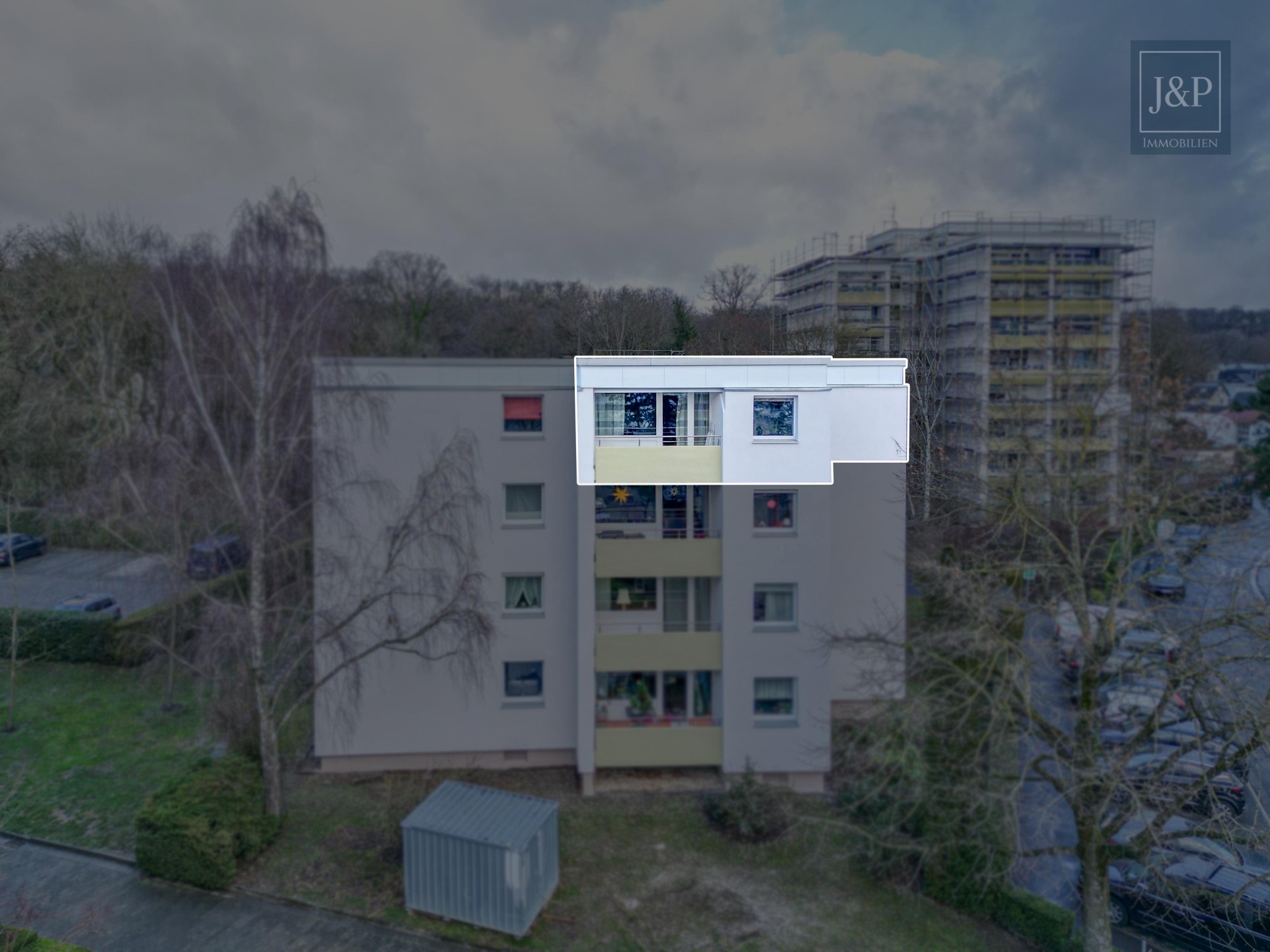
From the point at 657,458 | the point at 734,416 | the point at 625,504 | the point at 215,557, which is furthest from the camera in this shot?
the point at 625,504

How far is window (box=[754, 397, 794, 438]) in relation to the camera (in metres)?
1.66

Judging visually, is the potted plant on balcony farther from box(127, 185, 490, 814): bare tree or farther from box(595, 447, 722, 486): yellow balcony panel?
box(595, 447, 722, 486): yellow balcony panel

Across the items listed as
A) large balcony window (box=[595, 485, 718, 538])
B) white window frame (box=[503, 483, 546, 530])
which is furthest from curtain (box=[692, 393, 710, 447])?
white window frame (box=[503, 483, 546, 530])

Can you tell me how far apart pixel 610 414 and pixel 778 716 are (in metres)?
5.45

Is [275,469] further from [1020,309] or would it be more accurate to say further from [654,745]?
[1020,309]

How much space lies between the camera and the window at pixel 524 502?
6.41 m

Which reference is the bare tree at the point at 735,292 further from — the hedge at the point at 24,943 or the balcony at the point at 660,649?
the balcony at the point at 660,649

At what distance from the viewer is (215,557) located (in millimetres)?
4793

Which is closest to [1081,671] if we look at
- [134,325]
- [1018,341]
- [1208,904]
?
[1208,904]

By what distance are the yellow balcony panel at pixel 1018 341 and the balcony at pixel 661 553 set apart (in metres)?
4.10

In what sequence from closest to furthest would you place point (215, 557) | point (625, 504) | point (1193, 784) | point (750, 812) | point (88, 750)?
point (1193, 784)
point (88, 750)
point (215, 557)
point (750, 812)
point (625, 504)

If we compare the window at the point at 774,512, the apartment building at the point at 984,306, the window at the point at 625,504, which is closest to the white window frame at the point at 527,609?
the window at the point at 625,504

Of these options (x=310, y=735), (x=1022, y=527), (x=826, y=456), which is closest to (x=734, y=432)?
(x=826, y=456)

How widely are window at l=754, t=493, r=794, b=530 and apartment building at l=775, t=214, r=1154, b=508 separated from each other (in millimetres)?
4061
